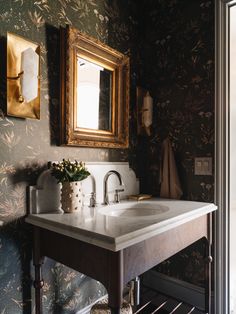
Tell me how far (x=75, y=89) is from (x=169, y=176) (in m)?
0.83

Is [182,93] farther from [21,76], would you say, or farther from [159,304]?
[159,304]

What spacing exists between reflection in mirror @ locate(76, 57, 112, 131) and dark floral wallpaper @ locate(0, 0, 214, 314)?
14 cm

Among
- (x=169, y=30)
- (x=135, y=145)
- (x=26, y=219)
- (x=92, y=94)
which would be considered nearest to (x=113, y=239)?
(x=26, y=219)

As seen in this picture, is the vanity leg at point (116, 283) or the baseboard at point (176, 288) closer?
the vanity leg at point (116, 283)

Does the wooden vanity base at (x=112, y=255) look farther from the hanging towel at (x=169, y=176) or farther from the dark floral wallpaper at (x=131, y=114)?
the hanging towel at (x=169, y=176)

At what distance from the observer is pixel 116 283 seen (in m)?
0.82

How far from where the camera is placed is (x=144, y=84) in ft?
6.07

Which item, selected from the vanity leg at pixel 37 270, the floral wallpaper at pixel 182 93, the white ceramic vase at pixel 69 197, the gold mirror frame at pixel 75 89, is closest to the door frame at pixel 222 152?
the floral wallpaper at pixel 182 93

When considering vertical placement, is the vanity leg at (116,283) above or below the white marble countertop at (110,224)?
below

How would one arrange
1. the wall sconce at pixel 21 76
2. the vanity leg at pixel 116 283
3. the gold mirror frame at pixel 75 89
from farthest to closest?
1. the gold mirror frame at pixel 75 89
2. the wall sconce at pixel 21 76
3. the vanity leg at pixel 116 283

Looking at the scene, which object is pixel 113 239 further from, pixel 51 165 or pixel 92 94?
pixel 92 94

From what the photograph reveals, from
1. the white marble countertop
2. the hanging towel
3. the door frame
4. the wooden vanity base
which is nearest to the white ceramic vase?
the white marble countertop

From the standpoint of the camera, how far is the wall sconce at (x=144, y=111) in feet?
5.67

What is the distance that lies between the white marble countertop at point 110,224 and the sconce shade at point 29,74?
0.55m
